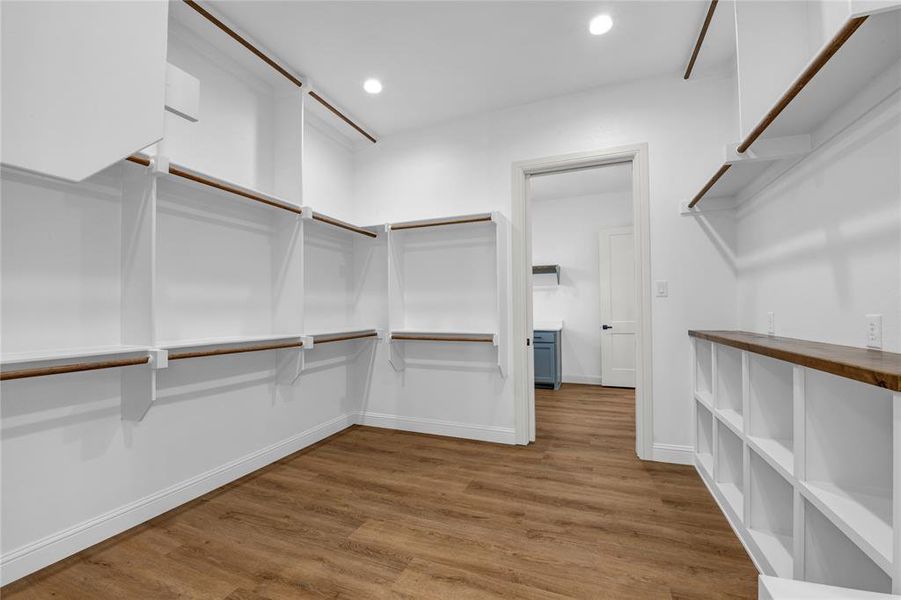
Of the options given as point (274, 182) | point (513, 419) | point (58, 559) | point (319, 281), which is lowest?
point (58, 559)

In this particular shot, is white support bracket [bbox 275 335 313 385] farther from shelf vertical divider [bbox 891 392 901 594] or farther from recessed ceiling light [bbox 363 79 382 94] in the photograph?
shelf vertical divider [bbox 891 392 901 594]

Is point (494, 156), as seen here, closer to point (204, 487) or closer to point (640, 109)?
point (640, 109)

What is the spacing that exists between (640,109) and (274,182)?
109 inches

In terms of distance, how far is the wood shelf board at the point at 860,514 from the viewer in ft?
3.10

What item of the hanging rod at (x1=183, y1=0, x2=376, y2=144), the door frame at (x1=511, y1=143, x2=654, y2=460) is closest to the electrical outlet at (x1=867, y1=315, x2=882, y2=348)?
the door frame at (x1=511, y1=143, x2=654, y2=460)

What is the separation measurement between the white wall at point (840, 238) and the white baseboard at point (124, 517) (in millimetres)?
3219

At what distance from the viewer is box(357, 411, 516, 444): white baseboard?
3.21 meters

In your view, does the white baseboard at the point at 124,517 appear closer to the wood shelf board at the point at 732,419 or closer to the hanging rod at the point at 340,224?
the hanging rod at the point at 340,224

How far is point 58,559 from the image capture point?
1.73 metres

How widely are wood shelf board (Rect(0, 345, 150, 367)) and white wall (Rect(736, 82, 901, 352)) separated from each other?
294 cm

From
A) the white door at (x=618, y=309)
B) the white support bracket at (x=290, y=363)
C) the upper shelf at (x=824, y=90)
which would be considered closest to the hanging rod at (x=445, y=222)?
the white support bracket at (x=290, y=363)

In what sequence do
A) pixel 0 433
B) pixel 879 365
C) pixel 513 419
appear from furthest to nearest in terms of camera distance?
pixel 513 419
pixel 0 433
pixel 879 365

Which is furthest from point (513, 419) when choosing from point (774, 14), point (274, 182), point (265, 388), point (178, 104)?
point (178, 104)

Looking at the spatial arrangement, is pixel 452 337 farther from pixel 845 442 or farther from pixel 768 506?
pixel 845 442
